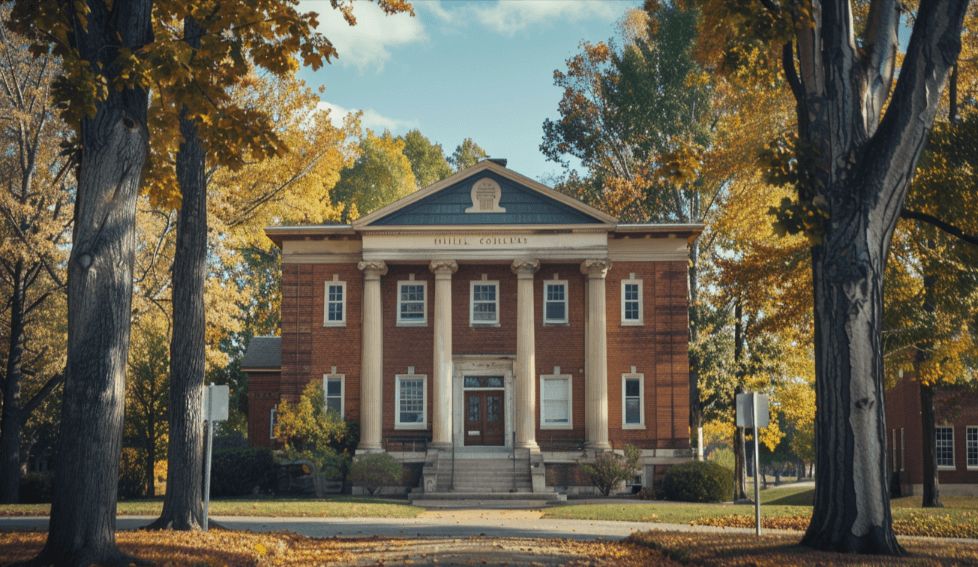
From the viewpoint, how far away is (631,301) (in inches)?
1346

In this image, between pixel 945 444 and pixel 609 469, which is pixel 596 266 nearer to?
pixel 609 469

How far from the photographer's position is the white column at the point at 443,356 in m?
32.3

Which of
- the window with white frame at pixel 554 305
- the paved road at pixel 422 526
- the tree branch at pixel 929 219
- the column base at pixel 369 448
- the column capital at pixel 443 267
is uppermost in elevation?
the column capital at pixel 443 267

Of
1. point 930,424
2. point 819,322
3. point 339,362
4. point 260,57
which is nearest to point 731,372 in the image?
point 930,424

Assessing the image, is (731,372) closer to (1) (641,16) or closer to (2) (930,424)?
(2) (930,424)

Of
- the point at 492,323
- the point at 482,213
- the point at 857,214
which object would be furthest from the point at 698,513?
the point at 482,213

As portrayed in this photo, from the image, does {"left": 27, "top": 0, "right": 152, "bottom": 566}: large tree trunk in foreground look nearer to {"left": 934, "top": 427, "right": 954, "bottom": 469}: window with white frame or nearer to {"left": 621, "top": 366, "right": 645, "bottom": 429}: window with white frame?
{"left": 621, "top": 366, "right": 645, "bottom": 429}: window with white frame

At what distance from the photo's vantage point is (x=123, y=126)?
429 inches

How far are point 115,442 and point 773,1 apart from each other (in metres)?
A: 11.2

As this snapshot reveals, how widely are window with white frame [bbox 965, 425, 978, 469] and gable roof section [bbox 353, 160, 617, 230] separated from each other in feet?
68.8

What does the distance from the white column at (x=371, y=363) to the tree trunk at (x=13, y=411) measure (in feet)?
37.4

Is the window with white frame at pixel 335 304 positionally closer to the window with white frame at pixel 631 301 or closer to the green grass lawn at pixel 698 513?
the window with white frame at pixel 631 301

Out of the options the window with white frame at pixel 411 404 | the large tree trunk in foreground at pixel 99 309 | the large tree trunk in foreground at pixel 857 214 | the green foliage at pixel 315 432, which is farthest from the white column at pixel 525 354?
the large tree trunk in foreground at pixel 99 309

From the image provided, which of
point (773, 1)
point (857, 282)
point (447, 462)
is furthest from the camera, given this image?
point (447, 462)
